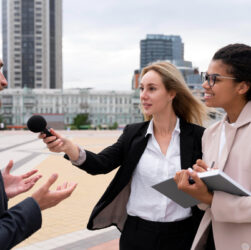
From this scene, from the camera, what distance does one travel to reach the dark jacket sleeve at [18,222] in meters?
1.29

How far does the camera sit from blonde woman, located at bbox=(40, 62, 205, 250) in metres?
2.14

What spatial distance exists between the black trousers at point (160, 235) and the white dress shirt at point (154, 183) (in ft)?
0.12

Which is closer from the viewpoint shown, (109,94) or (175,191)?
(175,191)

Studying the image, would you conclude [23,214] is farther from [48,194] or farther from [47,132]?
[47,132]

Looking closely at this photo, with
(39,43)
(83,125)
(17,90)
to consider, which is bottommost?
(83,125)

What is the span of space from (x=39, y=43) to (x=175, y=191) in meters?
107

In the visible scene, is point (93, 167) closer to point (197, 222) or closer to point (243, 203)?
point (197, 222)

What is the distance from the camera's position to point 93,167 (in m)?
2.25

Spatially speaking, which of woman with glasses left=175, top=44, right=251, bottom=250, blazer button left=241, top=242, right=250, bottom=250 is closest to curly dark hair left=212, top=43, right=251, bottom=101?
woman with glasses left=175, top=44, right=251, bottom=250

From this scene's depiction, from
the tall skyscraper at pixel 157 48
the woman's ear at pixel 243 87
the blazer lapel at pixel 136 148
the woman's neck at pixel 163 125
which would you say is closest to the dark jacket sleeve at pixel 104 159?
the blazer lapel at pixel 136 148

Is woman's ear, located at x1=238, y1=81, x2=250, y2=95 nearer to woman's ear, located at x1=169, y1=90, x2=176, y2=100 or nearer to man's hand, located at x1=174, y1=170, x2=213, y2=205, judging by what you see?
man's hand, located at x1=174, y1=170, x2=213, y2=205

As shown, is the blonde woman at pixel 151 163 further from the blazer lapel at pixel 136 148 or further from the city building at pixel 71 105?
the city building at pixel 71 105

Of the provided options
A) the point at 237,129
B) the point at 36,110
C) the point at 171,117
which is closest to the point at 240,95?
the point at 237,129

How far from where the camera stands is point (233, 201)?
153 centimetres
